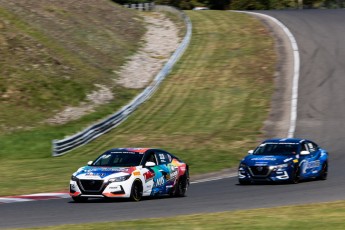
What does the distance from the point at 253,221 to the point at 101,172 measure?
5.27 m

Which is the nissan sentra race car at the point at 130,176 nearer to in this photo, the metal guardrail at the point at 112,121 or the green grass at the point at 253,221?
the green grass at the point at 253,221

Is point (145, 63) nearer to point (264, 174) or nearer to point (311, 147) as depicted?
point (311, 147)

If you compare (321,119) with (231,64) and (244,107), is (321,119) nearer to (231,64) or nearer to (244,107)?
(244,107)

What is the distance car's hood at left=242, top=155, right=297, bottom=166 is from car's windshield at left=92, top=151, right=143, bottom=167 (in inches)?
178

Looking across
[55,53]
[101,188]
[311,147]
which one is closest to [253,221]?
[101,188]

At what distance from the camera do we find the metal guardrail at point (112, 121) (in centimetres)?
3139

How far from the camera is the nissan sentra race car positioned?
1820cm

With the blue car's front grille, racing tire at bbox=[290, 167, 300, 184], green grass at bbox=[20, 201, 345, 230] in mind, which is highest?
green grass at bbox=[20, 201, 345, 230]

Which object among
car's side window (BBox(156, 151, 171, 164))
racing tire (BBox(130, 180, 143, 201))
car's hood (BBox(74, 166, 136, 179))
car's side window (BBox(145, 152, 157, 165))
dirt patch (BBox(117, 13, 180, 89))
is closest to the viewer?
car's hood (BBox(74, 166, 136, 179))

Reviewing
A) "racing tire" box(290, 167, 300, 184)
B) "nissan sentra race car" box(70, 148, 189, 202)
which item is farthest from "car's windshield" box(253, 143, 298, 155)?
"nissan sentra race car" box(70, 148, 189, 202)

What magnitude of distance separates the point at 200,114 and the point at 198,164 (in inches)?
381

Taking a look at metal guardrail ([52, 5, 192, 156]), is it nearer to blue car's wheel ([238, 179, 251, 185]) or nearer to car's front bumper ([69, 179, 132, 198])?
blue car's wheel ([238, 179, 251, 185])

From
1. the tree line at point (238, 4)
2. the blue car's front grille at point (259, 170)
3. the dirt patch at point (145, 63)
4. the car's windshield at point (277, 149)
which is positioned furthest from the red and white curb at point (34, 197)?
the tree line at point (238, 4)

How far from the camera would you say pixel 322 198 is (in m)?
18.5
